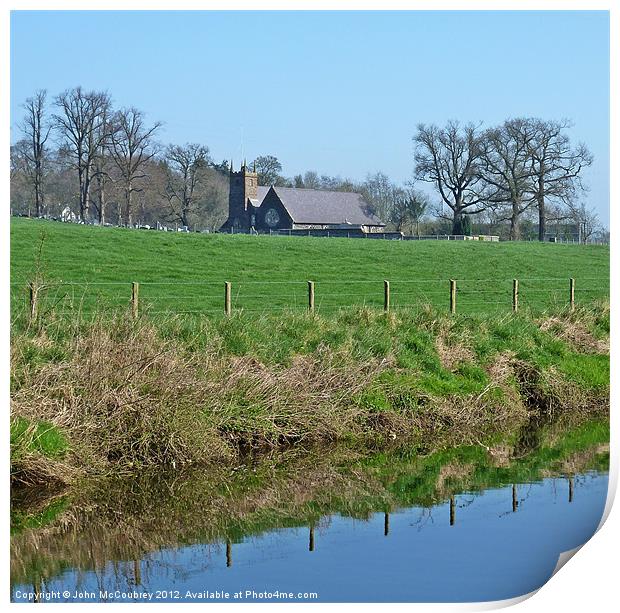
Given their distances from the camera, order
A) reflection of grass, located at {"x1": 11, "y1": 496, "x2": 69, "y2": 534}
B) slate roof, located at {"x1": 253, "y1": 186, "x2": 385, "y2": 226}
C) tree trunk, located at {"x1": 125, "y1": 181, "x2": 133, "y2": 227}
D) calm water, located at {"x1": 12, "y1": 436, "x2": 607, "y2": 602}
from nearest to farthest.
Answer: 1. calm water, located at {"x1": 12, "y1": 436, "x2": 607, "y2": 602}
2. reflection of grass, located at {"x1": 11, "y1": 496, "x2": 69, "y2": 534}
3. tree trunk, located at {"x1": 125, "y1": 181, "x2": 133, "y2": 227}
4. slate roof, located at {"x1": 253, "y1": 186, "x2": 385, "y2": 226}

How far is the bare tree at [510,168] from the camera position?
41188 mm

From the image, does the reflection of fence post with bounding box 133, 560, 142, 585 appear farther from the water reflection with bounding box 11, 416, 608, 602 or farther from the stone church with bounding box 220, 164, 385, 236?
the stone church with bounding box 220, 164, 385, 236

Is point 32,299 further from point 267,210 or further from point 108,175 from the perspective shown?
point 267,210

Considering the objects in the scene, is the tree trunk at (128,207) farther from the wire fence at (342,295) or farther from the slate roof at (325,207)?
the slate roof at (325,207)

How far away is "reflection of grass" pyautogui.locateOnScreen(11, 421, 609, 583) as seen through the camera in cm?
866

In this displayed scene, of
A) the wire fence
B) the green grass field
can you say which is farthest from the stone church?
the wire fence

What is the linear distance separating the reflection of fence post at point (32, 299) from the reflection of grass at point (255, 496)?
106 inches

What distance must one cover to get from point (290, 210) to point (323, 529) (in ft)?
127

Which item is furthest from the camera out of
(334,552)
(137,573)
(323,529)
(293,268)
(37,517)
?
(293,268)

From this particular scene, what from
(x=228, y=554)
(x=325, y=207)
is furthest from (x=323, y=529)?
(x=325, y=207)

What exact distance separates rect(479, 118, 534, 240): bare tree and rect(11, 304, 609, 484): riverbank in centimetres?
2453

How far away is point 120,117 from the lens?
2781 cm

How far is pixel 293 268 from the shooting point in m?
33.6
